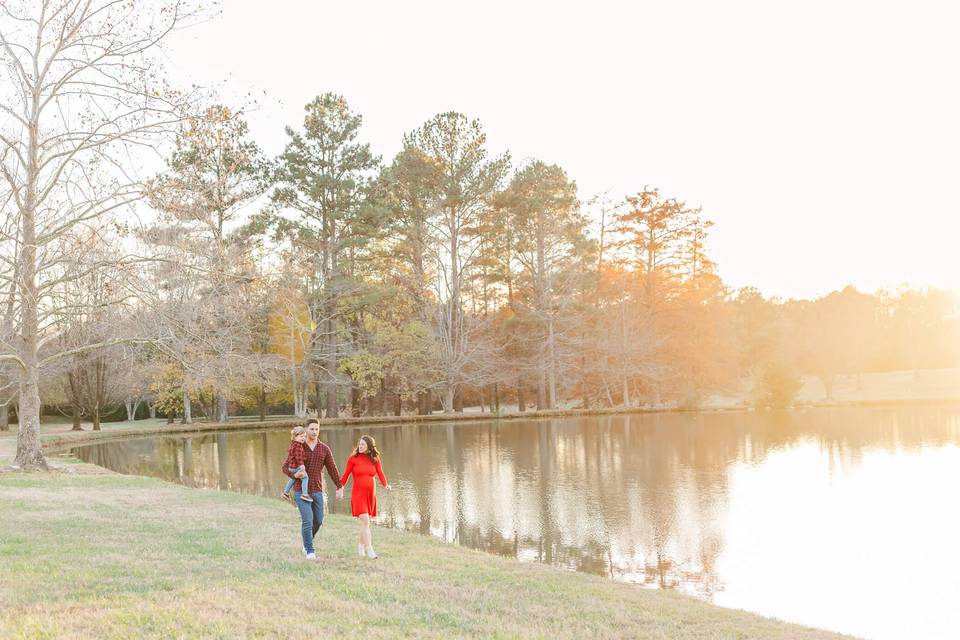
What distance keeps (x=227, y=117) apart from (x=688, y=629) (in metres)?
13.5

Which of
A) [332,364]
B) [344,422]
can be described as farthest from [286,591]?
[332,364]

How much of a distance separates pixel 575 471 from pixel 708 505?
5922mm

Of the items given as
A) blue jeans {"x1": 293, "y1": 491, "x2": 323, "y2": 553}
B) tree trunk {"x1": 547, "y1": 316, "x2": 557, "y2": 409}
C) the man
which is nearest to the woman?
the man

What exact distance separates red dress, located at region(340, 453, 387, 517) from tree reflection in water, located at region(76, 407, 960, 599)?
338 cm

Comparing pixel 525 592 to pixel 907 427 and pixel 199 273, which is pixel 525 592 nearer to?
pixel 199 273

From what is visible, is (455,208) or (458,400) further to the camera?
(458,400)

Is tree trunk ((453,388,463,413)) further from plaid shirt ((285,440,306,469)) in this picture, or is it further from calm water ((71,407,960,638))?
plaid shirt ((285,440,306,469))

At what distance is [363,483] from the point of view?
30.7ft

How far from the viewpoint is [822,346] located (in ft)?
207

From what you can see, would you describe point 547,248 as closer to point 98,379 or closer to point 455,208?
point 455,208

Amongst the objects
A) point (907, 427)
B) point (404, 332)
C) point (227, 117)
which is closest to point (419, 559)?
point (227, 117)

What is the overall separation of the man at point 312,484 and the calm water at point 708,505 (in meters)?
3.62

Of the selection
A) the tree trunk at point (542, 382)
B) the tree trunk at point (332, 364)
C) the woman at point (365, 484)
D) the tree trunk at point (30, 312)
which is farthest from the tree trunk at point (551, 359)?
the woman at point (365, 484)

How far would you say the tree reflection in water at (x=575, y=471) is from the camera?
41.0 feet
